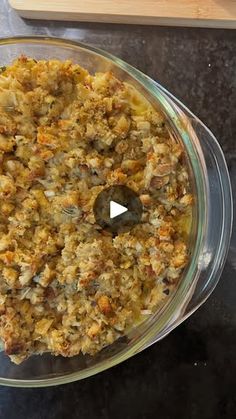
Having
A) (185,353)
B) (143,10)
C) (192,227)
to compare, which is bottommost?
(185,353)

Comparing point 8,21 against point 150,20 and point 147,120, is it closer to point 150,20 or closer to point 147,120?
point 150,20

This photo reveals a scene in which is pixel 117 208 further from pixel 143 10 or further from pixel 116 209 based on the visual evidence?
pixel 143 10

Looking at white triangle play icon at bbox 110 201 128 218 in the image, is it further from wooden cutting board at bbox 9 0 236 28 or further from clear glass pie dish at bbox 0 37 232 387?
wooden cutting board at bbox 9 0 236 28

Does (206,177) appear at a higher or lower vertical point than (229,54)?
lower

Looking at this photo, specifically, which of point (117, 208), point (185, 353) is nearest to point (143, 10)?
point (117, 208)

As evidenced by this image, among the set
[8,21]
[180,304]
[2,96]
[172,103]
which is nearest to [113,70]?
[172,103]

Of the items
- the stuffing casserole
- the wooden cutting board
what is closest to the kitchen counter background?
the wooden cutting board

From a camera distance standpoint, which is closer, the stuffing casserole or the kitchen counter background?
the stuffing casserole
